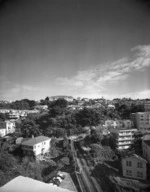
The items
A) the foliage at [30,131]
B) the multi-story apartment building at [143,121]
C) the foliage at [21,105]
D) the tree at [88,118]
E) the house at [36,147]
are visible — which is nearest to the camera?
the house at [36,147]

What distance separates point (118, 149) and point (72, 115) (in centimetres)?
367

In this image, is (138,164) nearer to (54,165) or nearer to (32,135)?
(54,165)

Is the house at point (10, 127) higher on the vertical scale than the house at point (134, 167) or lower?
higher

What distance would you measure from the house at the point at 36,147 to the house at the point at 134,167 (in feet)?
12.6

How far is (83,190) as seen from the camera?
9.25ft

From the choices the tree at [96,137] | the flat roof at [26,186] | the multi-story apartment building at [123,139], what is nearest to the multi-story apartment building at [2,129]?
the tree at [96,137]

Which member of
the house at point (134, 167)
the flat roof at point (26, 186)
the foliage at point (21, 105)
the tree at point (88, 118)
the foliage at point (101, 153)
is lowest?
the foliage at point (101, 153)

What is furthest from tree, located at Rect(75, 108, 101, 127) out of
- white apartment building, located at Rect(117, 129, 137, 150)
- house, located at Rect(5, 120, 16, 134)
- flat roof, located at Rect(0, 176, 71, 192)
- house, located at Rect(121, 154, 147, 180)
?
flat roof, located at Rect(0, 176, 71, 192)

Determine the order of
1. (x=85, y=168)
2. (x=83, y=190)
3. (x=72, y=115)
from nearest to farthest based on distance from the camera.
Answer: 1. (x=83, y=190)
2. (x=85, y=168)
3. (x=72, y=115)

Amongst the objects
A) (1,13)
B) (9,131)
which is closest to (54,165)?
(1,13)

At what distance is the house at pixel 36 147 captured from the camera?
210 inches

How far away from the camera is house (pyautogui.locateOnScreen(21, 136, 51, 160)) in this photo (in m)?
5.32

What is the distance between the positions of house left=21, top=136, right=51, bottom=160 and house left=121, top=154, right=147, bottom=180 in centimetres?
383

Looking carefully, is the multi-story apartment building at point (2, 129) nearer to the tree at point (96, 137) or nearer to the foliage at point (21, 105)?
the foliage at point (21, 105)
